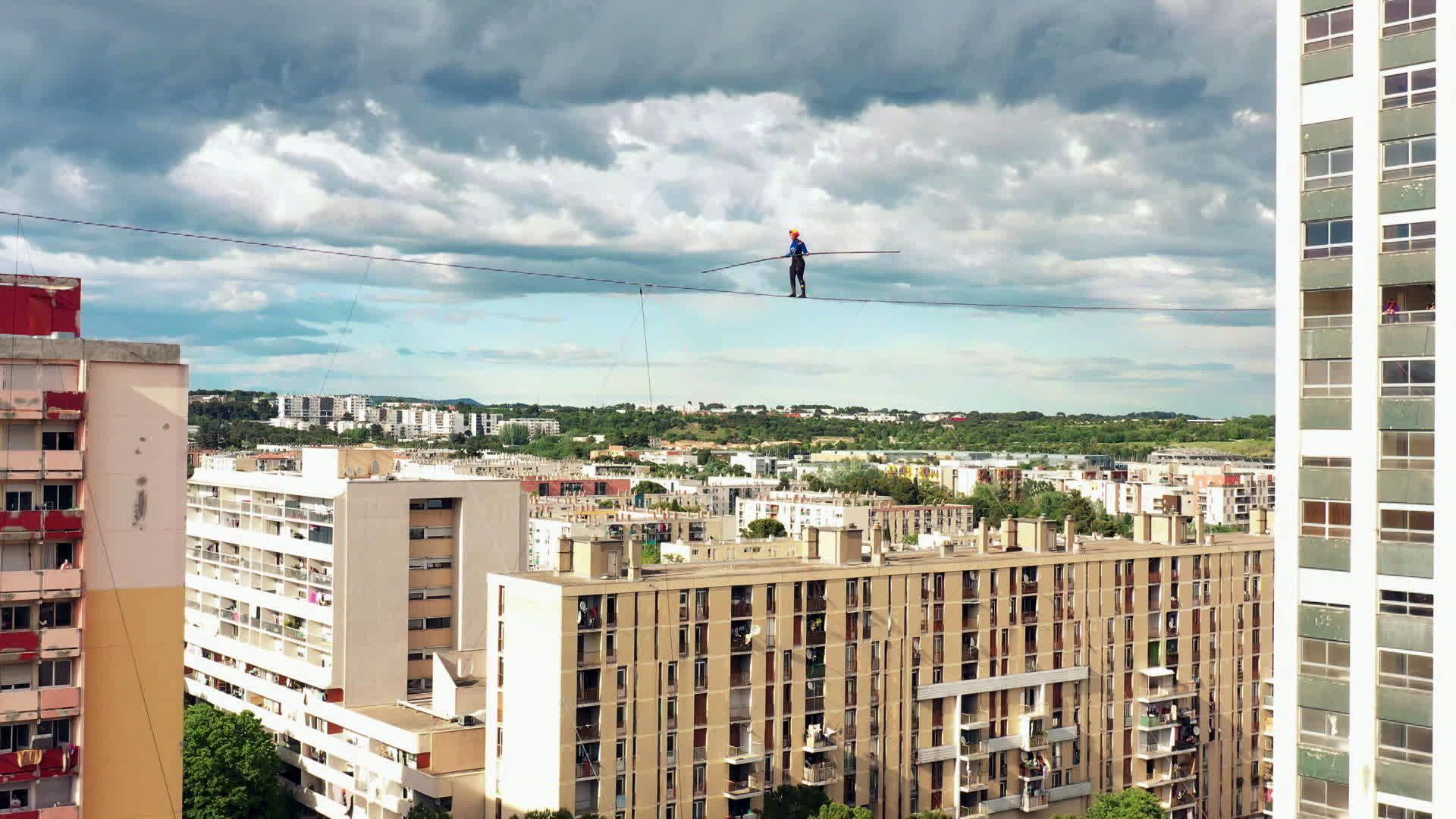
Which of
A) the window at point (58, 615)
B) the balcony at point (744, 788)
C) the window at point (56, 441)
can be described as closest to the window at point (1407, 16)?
the window at point (58, 615)

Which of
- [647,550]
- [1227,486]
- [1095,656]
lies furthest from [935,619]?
[1227,486]

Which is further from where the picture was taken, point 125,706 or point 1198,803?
point 1198,803

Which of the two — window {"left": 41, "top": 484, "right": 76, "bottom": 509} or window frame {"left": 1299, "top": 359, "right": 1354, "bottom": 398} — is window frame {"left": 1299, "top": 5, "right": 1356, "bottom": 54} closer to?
window frame {"left": 1299, "top": 359, "right": 1354, "bottom": 398}

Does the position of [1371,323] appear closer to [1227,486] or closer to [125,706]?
[125,706]

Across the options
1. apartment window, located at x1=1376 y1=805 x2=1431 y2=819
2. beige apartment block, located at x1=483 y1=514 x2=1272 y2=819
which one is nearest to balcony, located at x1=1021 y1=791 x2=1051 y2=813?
beige apartment block, located at x1=483 y1=514 x2=1272 y2=819

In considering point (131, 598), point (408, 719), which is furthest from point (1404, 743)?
point (408, 719)

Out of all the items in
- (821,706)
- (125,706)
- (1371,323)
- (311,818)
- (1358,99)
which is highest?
(1358,99)

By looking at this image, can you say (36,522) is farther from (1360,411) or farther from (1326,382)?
(1360,411)
